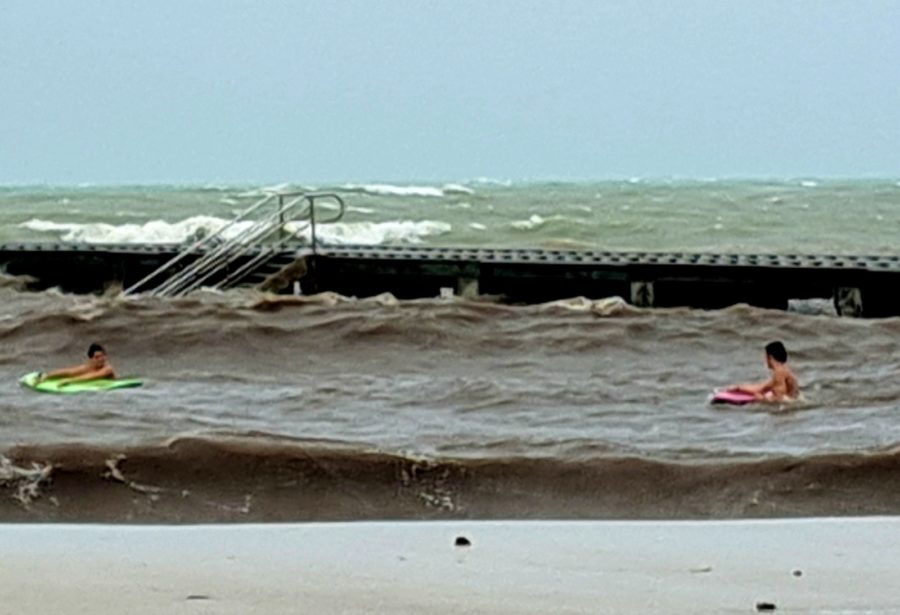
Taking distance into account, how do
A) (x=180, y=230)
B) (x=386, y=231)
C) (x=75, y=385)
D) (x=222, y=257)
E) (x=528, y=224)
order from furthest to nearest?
(x=528, y=224) < (x=386, y=231) < (x=180, y=230) < (x=222, y=257) < (x=75, y=385)

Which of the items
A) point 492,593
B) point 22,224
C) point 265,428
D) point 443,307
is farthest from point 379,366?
point 22,224

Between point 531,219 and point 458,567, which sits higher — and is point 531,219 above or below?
above

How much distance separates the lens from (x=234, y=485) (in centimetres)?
1141

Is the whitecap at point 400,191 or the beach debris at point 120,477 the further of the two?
the whitecap at point 400,191

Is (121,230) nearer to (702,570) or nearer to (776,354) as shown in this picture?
(776,354)

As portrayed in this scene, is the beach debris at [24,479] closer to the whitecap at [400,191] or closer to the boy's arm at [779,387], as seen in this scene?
the boy's arm at [779,387]

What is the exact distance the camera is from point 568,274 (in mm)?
24438

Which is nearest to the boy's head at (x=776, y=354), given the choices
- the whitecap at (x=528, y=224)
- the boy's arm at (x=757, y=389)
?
the boy's arm at (x=757, y=389)

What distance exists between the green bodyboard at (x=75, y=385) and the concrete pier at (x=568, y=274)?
8.33 metres

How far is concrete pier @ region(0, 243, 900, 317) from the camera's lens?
22953 millimetres

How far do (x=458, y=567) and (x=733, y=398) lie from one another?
325 inches

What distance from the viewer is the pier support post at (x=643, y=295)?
23625mm

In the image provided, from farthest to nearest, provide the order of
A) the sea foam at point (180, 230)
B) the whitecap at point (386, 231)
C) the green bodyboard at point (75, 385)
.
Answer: the sea foam at point (180, 230) < the whitecap at point (386, 231) < the green bodyboard at point (75, 385)

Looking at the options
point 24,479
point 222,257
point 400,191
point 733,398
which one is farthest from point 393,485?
point 400,191
